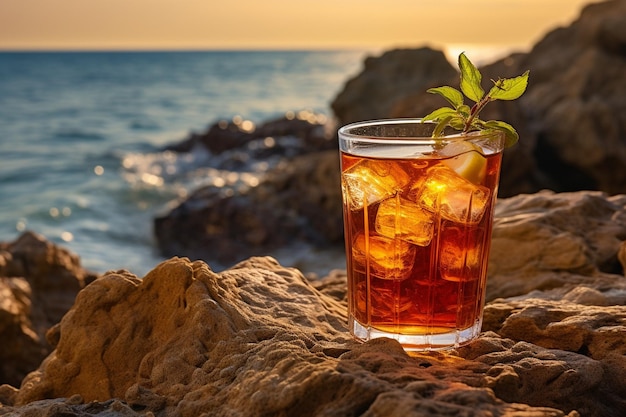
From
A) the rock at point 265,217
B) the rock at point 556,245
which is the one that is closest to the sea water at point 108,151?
the rock at point 265,217

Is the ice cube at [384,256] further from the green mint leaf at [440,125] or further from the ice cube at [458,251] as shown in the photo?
the green mint leaf at [440,125]

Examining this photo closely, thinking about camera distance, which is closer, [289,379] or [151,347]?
[289,379]

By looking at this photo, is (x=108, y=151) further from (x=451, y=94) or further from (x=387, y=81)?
(x=451, y=94)

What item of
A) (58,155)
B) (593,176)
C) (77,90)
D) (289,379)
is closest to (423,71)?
(593,176)

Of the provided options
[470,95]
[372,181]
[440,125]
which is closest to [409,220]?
[372,181]

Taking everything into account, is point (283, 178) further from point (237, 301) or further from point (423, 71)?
point (237, 301)

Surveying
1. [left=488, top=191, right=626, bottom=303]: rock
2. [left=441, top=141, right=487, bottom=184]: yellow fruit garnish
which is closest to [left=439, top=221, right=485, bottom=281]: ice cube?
[left=441, top=141, right=487, bottom=184]: yellow fruit garnish

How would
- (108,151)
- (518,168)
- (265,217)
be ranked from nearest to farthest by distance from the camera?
(518,168)
(265,217)
(108,151)
